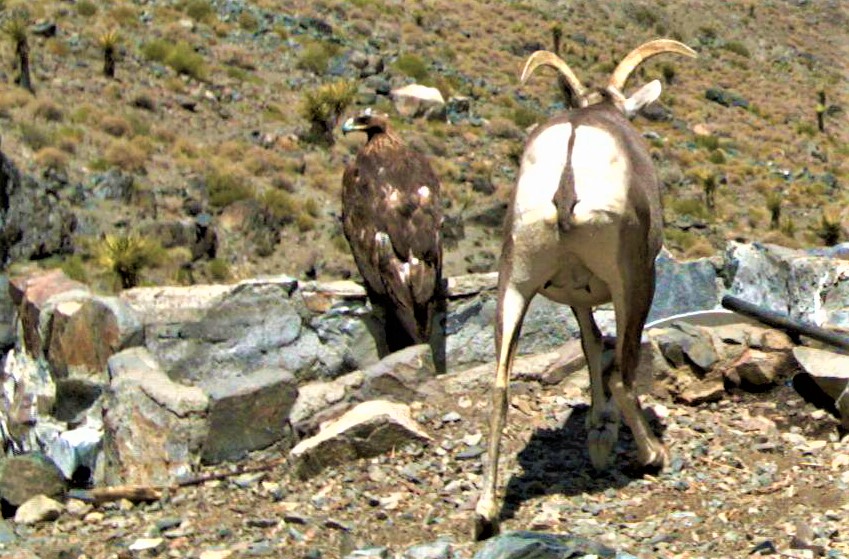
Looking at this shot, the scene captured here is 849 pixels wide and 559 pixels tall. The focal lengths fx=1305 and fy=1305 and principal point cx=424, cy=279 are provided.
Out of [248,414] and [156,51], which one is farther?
[156,51]

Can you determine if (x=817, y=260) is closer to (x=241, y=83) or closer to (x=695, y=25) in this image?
(x=241, y=83)

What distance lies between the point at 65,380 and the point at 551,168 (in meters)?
3.82

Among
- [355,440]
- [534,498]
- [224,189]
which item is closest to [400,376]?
[355,440]

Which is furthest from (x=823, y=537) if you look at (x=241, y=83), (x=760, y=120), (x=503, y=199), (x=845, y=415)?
(x=760, y=120)

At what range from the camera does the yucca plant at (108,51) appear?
31416 millimetres

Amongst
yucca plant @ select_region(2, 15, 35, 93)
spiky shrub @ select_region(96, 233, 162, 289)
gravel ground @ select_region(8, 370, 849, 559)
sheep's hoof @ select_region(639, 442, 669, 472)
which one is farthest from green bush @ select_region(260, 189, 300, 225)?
sheep's hoof @ select_region(639, 442, 669, 472)

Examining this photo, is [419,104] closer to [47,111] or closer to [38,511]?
[47,111]

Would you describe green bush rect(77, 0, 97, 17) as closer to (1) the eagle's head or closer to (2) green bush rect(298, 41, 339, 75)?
(2) green bush rect(298, 41, 339, 75)

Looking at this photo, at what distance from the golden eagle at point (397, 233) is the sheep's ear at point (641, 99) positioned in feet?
6.98

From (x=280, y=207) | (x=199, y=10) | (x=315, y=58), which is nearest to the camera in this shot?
(x=280, y=207)

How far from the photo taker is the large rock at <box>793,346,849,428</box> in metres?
7.84

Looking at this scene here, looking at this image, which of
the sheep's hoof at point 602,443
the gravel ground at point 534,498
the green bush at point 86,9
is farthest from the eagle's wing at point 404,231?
the green bush at point 86,9

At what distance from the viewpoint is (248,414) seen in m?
7.98

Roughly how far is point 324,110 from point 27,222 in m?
10.5
